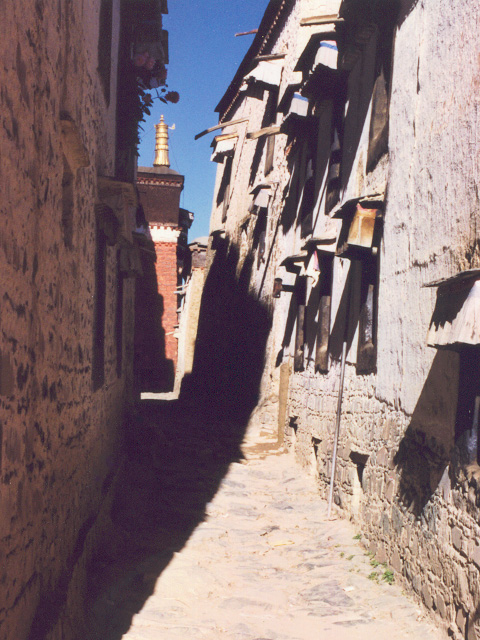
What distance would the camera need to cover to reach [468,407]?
161 inches

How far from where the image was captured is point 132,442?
9.93m

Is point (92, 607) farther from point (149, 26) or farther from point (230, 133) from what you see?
point (230, 133)

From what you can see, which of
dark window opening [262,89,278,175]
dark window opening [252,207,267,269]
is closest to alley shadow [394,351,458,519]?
dark window opening [252,207,267,269]

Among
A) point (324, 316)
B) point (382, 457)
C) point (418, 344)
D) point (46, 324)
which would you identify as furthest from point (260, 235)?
point (46, 324)

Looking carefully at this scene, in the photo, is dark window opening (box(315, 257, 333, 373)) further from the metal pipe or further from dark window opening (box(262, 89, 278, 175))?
dark window opening (box(262, 89, 278, 175))

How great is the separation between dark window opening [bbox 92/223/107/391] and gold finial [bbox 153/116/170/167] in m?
21.0

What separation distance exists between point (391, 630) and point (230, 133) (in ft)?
57.0

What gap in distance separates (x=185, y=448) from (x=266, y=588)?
5.80m

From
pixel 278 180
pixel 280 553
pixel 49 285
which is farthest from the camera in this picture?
pixel 278 180

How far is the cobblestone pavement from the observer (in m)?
4.43

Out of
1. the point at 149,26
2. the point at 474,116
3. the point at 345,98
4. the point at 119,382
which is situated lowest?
the point at 119,382

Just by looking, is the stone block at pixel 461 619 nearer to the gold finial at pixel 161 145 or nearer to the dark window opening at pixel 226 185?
the dark window opening at pixel 226 185

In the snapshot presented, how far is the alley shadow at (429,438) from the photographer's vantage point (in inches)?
172

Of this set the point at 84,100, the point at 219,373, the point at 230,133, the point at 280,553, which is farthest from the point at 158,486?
the point at 230,133
